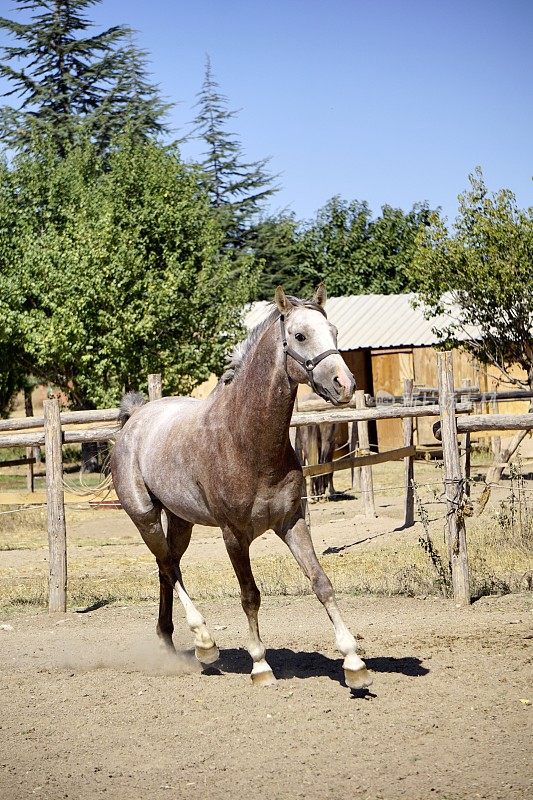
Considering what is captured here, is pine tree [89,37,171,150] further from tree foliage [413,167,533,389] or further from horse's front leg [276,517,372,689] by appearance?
horse's front leg [276,517,372,689]

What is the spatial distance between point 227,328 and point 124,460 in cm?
1660

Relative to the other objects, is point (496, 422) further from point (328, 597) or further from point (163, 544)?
point (328, 597)

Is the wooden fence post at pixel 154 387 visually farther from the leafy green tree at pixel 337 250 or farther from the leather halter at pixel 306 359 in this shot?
the leafy green tree at pixel 337 250

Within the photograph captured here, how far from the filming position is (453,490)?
27.6 feet

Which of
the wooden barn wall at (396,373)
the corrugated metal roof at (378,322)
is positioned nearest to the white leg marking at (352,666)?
the wooden barn wall at (396,373)

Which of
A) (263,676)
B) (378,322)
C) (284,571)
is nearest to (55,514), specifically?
(284,571)

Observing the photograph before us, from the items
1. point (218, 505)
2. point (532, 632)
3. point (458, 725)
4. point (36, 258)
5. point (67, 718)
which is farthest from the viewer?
point (36, 258)

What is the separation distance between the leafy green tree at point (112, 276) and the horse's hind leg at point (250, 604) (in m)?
15.1

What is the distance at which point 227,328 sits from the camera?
23781mm

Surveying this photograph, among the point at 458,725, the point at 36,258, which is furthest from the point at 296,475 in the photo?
the point at 36,258

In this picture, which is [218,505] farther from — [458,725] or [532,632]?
[532,632]

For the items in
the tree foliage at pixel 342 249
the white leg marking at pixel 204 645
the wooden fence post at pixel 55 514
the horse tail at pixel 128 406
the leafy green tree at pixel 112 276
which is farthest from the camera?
the tree foliage at pixel 342 249

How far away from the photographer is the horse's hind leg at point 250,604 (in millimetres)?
5973

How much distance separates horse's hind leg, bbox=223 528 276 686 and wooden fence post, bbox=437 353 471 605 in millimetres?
2619
